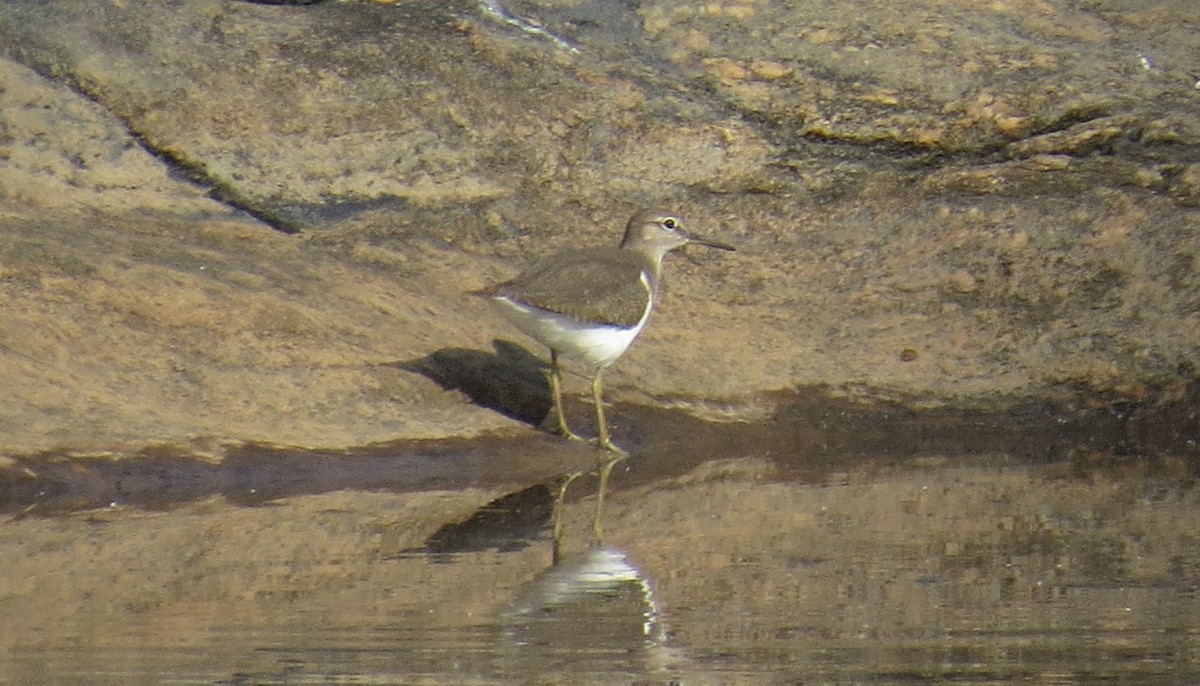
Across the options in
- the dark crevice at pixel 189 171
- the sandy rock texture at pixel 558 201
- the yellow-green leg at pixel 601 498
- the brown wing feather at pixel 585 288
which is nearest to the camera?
the yellow-green leg at pixel 601 498

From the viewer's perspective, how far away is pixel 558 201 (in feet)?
42.1

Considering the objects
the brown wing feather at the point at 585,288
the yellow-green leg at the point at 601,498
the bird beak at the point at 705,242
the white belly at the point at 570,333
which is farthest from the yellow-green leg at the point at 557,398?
the bird beak at the point at 705,242

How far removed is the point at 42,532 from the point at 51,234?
10.2ft

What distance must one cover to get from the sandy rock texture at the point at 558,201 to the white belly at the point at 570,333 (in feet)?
1.75

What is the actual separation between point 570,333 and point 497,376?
814 mm

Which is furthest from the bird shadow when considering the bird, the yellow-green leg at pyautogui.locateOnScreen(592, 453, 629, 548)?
the yellow-green leg at pyautogui.locateOnScreen(592, 453, 629, 548)

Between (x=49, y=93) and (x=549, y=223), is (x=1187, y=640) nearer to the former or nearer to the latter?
(x=549, y=223)

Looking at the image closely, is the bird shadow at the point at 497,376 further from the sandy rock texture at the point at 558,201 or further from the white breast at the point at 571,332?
the white breast at the point at 571,332

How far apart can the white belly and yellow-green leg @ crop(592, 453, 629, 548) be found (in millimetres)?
554

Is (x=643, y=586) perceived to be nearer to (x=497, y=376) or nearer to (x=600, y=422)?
(x=600, y=422)

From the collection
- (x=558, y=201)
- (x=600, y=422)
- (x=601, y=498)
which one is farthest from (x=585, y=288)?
(x=558, y=201)

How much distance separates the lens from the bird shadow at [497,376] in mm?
10297

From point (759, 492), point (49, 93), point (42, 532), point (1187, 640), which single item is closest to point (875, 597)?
point (1187, 640)

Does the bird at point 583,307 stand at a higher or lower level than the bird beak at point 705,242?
lower
